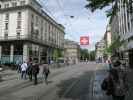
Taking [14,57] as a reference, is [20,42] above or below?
above

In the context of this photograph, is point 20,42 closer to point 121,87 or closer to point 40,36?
point 40,36

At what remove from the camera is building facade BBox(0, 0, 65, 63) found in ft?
170

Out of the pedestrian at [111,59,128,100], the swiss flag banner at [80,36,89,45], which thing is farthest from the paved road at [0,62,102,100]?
the swiss flag banner at [80,36,89,45]

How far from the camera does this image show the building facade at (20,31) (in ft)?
170

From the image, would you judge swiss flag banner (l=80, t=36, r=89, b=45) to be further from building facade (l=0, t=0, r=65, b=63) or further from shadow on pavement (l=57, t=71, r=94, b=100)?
shadow on pavement (l=57, t=71, r=94, b=100)

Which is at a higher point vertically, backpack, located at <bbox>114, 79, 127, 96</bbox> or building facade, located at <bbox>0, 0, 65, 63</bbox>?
building facade, located at <bbox>0, 0, 65, 63</bbox>

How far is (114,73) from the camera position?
546cm

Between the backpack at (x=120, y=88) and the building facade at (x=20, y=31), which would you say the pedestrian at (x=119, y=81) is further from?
the building facade at (x=20, y=31)

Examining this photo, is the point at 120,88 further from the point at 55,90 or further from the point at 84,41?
the point at 84,41

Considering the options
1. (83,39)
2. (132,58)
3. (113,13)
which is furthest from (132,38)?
(113,13)

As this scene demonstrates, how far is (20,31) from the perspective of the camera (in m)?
53.2

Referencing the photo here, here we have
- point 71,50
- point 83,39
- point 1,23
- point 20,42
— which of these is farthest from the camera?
point 71,50

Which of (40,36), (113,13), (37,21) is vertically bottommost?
(113,13)

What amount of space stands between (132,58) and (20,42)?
2801 cm
